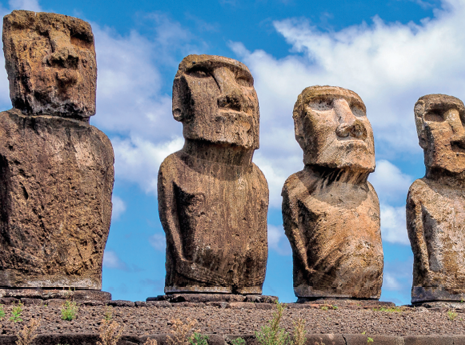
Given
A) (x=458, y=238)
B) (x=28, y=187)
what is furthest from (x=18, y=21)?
(x=458, y=238)

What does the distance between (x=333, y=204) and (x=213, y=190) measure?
6.85 feet

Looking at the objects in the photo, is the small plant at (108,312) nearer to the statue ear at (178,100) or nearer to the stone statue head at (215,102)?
the stone statue head at (215,102)

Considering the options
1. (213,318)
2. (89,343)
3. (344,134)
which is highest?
(344,134)

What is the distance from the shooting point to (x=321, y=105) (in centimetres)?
1062

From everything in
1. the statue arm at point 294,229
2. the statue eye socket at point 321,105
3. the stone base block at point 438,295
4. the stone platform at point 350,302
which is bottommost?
the stone platform at point 350,302

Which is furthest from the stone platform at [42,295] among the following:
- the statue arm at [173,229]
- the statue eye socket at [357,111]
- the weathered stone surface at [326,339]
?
the statue eye socket at [357,111]

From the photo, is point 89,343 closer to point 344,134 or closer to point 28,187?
point 28,187

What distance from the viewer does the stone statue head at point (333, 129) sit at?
1021 centimetres

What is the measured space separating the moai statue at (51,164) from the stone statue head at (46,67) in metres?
0.01

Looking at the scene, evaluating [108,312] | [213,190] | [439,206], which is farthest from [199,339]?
[439,206]

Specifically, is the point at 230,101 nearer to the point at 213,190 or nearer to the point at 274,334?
the point at 213,190

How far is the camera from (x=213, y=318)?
6.98 m

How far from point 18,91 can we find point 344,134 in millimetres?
4676

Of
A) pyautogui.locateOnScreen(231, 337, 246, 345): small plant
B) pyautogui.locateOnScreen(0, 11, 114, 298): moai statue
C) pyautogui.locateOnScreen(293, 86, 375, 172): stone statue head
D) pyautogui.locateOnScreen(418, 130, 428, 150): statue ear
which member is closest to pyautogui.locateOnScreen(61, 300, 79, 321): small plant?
pyautogui.locateOnScreen(0, 11, 114, 298): moai statue
